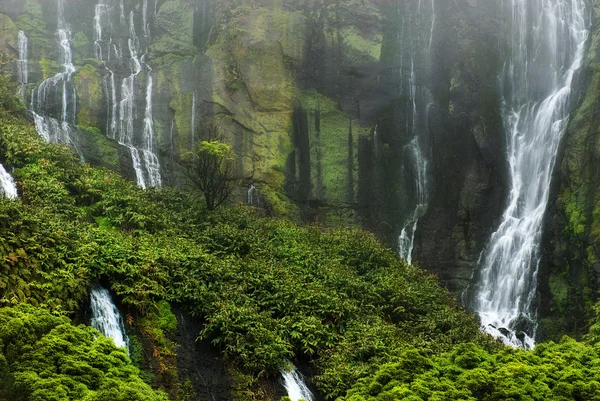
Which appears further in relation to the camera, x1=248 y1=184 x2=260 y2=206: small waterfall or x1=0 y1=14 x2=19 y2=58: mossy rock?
x1=0 y1=14 x2=19 y2=58: mossy rock

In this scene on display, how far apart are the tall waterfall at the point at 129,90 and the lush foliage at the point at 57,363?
1466 cm

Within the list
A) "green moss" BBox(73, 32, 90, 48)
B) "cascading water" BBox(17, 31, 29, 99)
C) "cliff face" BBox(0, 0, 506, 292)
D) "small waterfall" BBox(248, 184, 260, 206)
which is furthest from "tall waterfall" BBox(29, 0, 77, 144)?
"small waterfall" BBox(248, 184, 260, 206)

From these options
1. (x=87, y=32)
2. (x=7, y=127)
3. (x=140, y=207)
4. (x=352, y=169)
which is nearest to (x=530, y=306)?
(x=352, y=169)

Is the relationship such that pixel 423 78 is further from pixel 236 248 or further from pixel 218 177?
pixel 236 248

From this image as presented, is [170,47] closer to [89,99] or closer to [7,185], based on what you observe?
[89,99]

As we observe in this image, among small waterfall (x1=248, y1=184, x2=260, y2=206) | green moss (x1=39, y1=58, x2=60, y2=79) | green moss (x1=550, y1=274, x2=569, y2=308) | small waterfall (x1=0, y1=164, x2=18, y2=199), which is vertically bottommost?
green moss (x1=550, y1=274, x2=569, y2=308)

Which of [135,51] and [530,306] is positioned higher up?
[135,51]

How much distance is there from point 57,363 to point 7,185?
9.08 m

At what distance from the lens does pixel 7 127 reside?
793 inches

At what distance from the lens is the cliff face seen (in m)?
27.5

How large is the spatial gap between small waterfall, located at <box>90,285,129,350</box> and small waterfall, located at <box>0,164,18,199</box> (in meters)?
4.83

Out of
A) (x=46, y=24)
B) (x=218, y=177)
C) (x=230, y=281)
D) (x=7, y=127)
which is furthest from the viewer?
(x=46, y=24)

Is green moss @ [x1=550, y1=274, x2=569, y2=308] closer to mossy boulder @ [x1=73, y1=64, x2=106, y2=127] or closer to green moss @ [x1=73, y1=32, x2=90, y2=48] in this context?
mossy boulder @ [x1=73, y1=64, x2=106, y2=127]

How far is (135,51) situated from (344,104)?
424 inches
